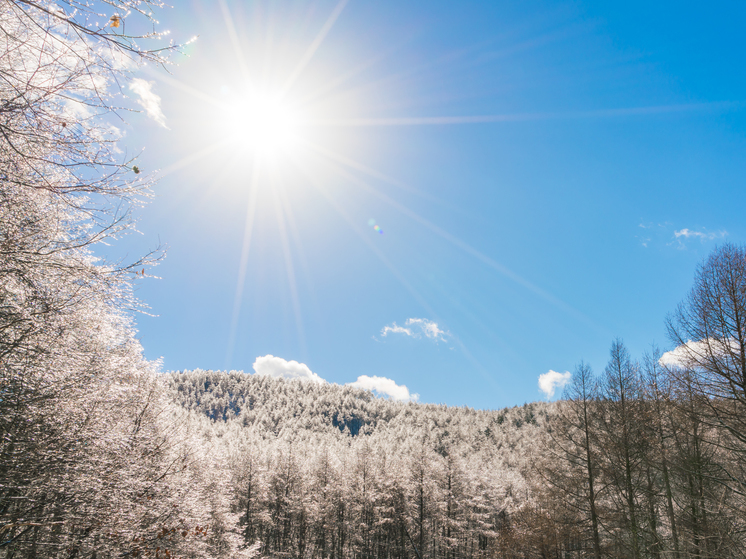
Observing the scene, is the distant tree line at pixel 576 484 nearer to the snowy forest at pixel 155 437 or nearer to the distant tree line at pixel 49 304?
the snowy forest at pixel 155 437

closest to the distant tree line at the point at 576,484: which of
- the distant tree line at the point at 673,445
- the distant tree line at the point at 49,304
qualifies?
the distant tree line at the point at 673,445

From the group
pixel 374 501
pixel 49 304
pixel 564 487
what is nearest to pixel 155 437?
pixel 49 304

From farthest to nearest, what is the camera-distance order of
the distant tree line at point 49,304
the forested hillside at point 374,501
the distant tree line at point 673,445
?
the forested hillside at point 374,501 < the distant tree line at point 673,445 < the distant tree line at point 49,304

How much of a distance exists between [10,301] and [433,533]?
3493 centimetres

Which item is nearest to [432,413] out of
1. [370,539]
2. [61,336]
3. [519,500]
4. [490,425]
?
[490,425]

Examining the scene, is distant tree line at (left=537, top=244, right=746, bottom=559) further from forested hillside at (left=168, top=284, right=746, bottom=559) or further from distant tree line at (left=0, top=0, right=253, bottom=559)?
distant tree line at (left=0, top=0, right=253, bottom=559)

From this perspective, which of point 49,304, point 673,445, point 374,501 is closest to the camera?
point 49,304

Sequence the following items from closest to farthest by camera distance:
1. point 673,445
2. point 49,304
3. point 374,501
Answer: point 49,304
point 673,445
point 374,501

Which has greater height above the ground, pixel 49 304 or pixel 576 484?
pixel 49 304

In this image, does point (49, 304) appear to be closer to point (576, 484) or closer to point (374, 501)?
point (576, 484)

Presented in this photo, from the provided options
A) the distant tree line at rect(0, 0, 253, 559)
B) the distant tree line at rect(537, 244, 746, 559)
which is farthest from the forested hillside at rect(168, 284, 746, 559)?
the distant tree line at rect(0, 0, 253, 559)

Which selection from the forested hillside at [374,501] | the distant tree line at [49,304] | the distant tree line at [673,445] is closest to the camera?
the distant tree line at [49,304]

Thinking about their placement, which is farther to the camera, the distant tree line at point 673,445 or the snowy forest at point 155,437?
the distant tree line at point 673,445

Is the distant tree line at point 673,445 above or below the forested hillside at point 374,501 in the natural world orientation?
above
